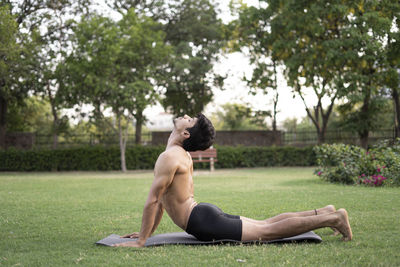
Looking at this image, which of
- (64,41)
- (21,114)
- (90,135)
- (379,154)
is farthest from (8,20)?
(21,114)

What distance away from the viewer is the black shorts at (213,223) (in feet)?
15.6

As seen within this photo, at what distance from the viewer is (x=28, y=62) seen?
82.8 feet

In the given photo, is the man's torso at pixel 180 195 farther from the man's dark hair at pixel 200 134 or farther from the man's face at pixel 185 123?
the man's face at pixel 185 123

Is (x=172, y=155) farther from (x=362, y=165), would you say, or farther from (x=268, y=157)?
(x=268, y=157)

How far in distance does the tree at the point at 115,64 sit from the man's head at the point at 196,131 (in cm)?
1846

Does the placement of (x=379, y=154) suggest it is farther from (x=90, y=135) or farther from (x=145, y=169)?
(x=90, y=135)

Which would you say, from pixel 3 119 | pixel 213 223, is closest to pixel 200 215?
pixel 213 223

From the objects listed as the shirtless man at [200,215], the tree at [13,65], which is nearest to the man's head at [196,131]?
the shirtless man at [200,215]

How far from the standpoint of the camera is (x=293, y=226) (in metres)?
4.66

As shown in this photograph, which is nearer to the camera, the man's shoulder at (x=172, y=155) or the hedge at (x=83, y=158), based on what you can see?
the man's shoulder at (x=172, y=155)

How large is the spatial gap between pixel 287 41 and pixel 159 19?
9.81 metres

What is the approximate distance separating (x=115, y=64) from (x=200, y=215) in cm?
2085

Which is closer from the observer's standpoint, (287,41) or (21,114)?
(287,41)

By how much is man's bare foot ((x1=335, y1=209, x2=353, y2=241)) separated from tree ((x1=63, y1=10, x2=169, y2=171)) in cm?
1924
